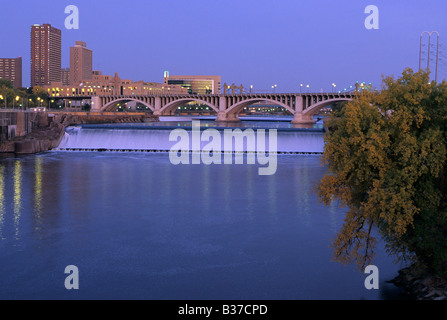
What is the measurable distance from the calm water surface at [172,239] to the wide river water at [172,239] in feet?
0.14

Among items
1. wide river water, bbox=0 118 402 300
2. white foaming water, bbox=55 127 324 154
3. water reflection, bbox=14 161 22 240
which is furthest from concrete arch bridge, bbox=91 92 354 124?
wide river water, bbox=0 118 402 300

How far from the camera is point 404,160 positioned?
12086 millimetres

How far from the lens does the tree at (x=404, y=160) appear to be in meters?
12.2

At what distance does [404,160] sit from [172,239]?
9.81 meters

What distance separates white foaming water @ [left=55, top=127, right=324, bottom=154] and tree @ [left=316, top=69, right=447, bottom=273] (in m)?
36.1

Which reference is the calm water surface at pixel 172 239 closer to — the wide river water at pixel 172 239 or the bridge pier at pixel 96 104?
the wide river water at pixel 172 239

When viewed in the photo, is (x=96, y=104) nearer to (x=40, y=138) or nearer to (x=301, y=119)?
(x=301, y=119)

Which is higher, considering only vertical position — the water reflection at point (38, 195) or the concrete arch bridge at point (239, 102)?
the concrete arch bridge at point (239, 102)

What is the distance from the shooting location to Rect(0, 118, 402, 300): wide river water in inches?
569

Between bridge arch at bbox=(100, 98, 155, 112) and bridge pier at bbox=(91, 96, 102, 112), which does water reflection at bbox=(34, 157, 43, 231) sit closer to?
bridge arch at bbox=(100, 98, 155, 112)

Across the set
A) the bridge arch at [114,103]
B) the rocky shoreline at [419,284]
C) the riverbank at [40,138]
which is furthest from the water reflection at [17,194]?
the bridge arch at [114,103]

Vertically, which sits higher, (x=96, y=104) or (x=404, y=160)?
(x=96, y=104)

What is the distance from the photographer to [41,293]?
14055mm

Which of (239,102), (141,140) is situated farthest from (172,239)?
(239,102)
